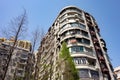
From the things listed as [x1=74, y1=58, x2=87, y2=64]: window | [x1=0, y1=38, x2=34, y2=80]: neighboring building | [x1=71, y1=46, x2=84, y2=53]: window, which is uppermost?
[x1=71, y1=46, x2=84, y2=53]: window

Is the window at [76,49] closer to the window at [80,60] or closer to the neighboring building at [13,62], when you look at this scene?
the window at [80,60]

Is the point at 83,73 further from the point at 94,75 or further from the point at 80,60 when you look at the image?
the point at 80,60

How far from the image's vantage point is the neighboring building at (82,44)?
1225 inches

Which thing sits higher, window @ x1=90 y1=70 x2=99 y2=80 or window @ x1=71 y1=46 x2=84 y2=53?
window @ x1=71 y1=46 x2=84 y2=53

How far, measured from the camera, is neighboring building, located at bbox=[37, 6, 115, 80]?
31.1 m

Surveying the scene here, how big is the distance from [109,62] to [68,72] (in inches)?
506

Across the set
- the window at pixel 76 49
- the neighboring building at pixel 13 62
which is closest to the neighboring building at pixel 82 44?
the window at pixel 76 49

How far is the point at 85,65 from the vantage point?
30844 millimetres

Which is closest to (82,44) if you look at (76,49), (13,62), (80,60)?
(76,49)

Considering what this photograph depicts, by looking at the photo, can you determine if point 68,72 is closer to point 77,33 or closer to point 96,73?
point 96,73

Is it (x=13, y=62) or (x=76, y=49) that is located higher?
(x=76, y=49)

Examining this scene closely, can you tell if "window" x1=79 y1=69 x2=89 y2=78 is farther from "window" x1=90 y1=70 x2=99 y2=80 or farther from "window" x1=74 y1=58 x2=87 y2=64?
"window" x1=74 y1=58 x2=87 y2=64

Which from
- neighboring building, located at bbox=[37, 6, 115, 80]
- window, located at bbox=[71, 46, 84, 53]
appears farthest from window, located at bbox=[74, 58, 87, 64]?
window, located at bbox=[71, 46, 84, 53]

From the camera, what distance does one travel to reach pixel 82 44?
34500mm
